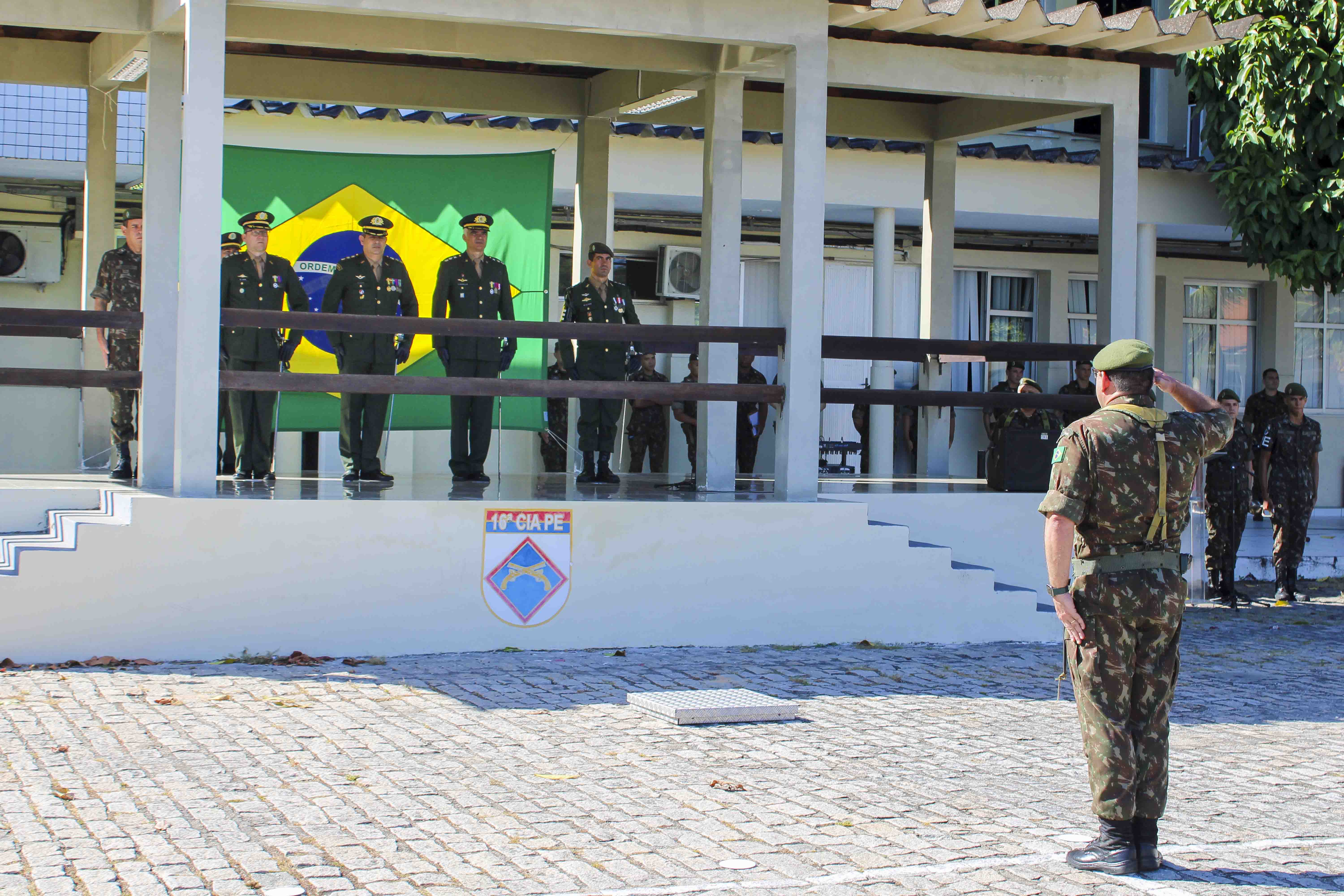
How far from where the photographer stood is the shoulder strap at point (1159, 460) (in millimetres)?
4953

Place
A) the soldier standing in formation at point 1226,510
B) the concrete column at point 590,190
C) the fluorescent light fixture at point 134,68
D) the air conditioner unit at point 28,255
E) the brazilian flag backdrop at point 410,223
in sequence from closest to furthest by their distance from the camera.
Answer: the fluorescent light fixture at point 134,68
the brazilian flag backdrop at point 410,223
the concrete column at point 590,190
the soldier standing in formation at point 1226,510
the air conditioner unit at point 28,255

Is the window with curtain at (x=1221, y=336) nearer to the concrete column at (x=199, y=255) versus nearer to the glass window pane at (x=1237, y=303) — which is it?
the glass window pane at (x=1237, y=303)

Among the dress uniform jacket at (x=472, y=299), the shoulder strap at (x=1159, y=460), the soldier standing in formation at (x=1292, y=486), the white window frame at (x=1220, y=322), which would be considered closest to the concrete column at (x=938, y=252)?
the soldier standing in formation at (x=1292, y=486)

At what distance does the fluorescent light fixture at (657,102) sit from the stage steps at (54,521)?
5081mm

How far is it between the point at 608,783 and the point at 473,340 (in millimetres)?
5389

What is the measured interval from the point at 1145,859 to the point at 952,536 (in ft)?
18.9

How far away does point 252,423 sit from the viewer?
1055cm

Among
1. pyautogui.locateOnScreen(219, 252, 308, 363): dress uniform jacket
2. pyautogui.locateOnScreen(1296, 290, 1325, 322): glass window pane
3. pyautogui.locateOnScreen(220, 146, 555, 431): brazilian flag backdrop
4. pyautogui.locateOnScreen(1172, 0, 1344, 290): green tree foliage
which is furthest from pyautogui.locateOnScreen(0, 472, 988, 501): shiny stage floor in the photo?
pyautogui.locateOnScreen(1296, 290, 1325, 322): glass window pane

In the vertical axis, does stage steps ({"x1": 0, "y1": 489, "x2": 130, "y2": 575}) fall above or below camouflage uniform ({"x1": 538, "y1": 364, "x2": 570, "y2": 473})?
below

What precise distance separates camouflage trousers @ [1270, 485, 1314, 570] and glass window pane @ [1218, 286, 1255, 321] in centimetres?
766

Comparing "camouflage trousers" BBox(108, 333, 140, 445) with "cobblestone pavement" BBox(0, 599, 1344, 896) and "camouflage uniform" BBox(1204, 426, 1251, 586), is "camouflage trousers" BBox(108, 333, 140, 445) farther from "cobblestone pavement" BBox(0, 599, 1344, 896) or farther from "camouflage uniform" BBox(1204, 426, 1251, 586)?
"camouflage uniform" BBox(1204, 426, 1251, 586)

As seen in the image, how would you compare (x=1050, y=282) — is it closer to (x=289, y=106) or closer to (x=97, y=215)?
(x=289, y=106)

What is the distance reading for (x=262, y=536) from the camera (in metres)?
8.34

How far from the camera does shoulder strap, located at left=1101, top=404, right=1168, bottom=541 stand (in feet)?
16.3
